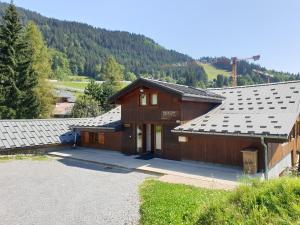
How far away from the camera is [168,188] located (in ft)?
34.4

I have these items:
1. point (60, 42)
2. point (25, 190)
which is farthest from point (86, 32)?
point (25, 190)

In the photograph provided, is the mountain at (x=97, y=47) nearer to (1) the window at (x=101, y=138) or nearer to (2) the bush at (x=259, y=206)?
(1) the window at (x=101, y=138)

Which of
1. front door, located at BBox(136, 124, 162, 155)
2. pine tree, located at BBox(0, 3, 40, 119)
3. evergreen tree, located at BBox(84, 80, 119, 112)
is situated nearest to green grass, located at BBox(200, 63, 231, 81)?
evergreen tree, located at BBox(84, 80, 119, 112)

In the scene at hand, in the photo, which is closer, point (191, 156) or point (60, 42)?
point (191, 156)

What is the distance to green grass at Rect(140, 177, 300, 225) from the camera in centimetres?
588

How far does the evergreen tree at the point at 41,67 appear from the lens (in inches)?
1371

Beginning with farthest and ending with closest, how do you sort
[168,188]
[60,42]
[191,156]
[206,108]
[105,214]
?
[60,42] → [206,108] → [191,156] → [168,188] → [105,214]

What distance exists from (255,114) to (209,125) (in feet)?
8.63

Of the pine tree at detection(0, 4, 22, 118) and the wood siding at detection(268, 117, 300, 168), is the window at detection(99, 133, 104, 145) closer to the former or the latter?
the wood siding at detection(268, 117, 300, 168)

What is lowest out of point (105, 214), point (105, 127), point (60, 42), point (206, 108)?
point (105, 214)

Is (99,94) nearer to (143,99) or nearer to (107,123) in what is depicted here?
(107,123)

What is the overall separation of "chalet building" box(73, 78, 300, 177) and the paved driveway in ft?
12.0

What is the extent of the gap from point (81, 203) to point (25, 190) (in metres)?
3.10

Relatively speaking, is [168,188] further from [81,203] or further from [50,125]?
[50,125]
